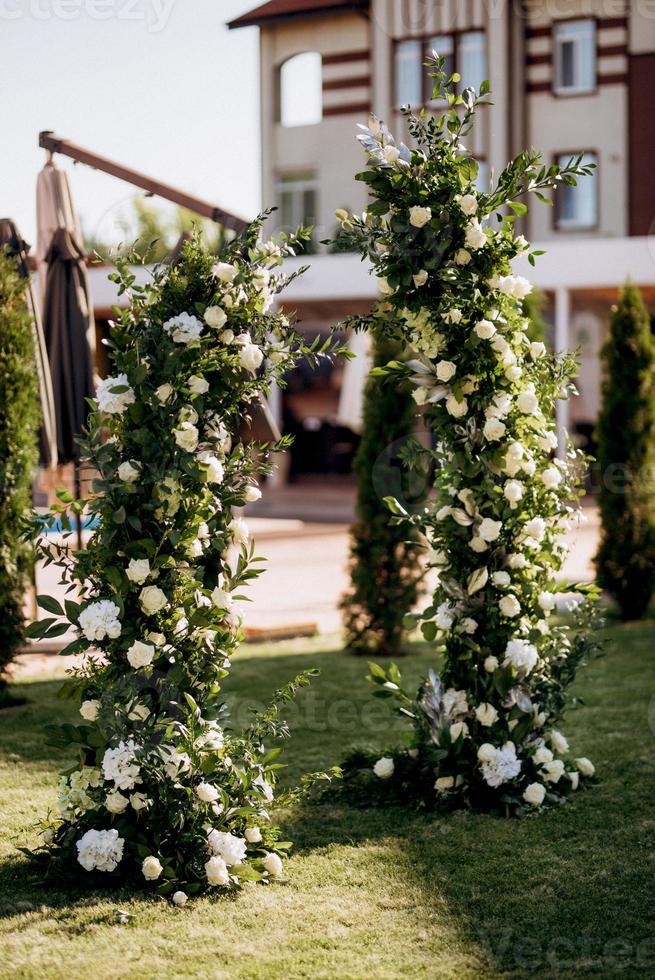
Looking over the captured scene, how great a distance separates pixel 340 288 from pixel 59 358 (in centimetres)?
1469

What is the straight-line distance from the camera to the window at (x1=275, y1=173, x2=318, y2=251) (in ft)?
88.1

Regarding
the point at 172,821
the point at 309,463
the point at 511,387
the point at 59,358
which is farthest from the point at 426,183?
the point at 309,463

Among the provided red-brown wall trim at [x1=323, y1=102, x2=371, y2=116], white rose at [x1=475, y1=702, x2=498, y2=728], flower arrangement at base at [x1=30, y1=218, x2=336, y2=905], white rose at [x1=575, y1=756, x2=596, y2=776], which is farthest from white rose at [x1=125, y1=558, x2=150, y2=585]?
red-brown wall trim at [x1=323, y1=102, x2=371, y2=116]

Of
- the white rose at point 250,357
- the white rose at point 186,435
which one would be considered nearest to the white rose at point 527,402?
the white rose at point 250,357

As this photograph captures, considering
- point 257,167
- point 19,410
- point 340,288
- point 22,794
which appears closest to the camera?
point 22,794

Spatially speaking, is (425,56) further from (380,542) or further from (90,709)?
(90,709)

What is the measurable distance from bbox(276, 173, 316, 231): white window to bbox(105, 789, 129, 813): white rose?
23.8m

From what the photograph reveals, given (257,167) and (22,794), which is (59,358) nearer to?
(22,794)

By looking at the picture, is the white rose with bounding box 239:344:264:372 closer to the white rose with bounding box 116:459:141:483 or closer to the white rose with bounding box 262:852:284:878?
the white rose with bounding box 116:459:141:483

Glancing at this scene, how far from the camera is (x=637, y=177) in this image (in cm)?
2395

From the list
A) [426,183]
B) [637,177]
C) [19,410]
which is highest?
[637,177]

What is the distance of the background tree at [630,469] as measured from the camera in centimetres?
944

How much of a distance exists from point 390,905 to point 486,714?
1.07 meters

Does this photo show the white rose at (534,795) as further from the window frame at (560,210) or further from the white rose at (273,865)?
the window frame at (560,210)
